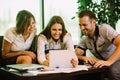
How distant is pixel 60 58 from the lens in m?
2.10

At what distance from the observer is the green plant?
3.53 m

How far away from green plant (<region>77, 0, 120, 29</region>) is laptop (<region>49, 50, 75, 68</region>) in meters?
1.61

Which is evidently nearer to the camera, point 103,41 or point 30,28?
point 103,41

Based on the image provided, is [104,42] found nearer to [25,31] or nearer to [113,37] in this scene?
[113,37]

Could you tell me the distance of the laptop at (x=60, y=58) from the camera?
2.06 m

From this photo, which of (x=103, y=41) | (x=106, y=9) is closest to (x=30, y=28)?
(x=103, y=41)

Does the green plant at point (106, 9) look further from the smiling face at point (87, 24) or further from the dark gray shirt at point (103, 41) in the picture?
the smiling face at point (87, 24)

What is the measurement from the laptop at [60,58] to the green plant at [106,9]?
1611 millimetres

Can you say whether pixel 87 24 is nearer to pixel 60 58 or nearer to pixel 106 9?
pixel 60 58

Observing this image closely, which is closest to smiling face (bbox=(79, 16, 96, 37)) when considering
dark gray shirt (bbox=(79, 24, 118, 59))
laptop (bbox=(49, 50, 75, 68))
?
dark gray shirt (bbox=(79, 24, 118, 59))

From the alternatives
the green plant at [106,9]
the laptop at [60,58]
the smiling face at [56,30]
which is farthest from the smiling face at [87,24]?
the green plant at [106,9]

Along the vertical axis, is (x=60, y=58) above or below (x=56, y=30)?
below

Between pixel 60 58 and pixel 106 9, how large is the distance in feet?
5.83

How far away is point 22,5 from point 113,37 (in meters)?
1.81
